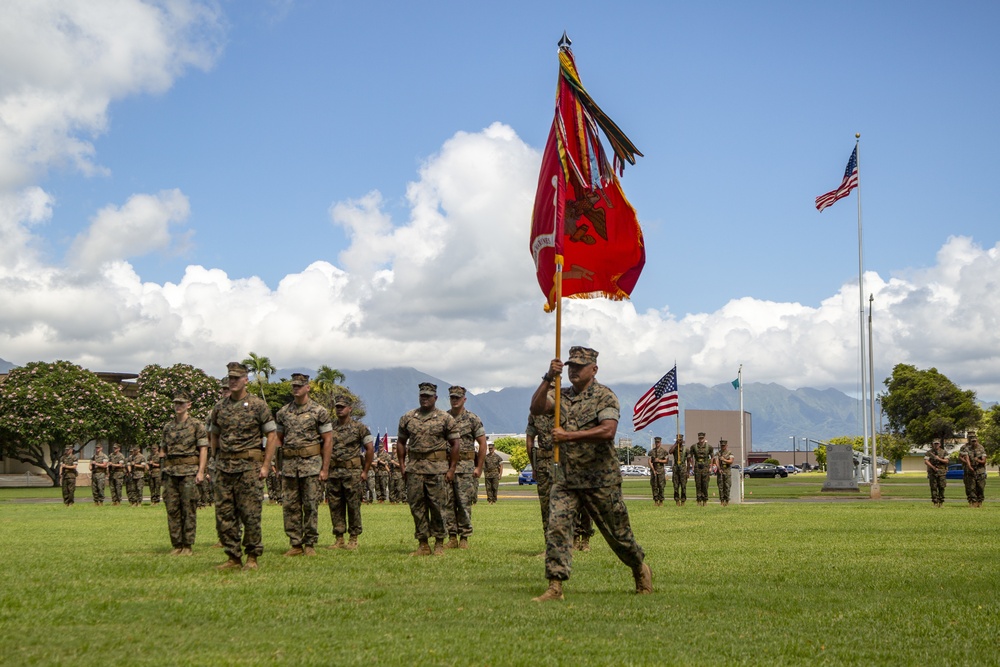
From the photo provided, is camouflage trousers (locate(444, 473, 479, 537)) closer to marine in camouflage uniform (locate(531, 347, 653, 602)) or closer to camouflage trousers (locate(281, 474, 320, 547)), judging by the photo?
camouflage trousers (locate(281, 474, 320, 547))

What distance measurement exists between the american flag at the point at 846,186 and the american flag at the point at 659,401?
10.6 meters

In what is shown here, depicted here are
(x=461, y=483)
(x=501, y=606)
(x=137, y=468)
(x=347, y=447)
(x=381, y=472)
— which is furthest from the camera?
(x=381, y=472)

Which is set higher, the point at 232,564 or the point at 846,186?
the point at 846,186

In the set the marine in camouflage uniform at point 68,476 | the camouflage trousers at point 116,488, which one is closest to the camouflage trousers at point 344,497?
the camouflage trousers at point 116,488

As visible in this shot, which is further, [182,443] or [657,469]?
[657,469]

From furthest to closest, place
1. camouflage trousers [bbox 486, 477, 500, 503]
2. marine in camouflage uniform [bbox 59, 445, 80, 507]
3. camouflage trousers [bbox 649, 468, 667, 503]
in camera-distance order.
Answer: camouflage trousers [bbox 486, 477, 500, 503], marine in camouflage uniform [bbox 59, 445, 80, 507], camouflage trousers [bbox 649, 468, 667, 503]

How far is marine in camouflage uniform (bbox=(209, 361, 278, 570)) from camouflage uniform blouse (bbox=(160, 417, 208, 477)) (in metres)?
1.55

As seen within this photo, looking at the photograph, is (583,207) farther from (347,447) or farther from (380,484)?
(380,484)

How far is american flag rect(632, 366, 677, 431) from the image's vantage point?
105 ft

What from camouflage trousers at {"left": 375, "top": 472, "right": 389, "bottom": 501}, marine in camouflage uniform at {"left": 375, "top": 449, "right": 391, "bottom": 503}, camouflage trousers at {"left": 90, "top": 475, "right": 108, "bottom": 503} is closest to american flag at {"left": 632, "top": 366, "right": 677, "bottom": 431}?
marine in camouflage uniform at {"left": 375, "top": 449, "right": 391, "bottom": 503}

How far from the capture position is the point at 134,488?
113 feet

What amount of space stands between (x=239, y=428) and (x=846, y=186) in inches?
1238

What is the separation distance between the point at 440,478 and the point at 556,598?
4725 millimetres

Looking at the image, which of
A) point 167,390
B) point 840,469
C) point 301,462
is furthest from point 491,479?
point 167,390
